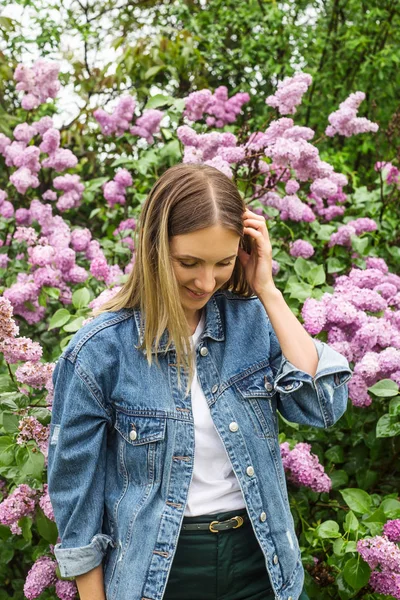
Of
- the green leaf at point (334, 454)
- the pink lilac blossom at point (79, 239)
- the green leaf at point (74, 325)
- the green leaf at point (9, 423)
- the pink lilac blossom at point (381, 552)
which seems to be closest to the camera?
the pink lilac blossom at point (381, 552)

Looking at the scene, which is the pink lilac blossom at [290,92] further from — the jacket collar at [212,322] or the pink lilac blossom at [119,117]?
the jacket collar at [212,322]

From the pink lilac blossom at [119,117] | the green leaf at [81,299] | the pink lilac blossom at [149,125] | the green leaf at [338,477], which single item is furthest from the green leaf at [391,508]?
the pink lilac blossom at [119,117]

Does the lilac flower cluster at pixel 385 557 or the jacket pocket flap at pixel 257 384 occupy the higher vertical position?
the jacket pocket flap at pixel 257 384

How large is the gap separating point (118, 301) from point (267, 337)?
0.38 meters

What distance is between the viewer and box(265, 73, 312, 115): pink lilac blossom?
9.48 feet

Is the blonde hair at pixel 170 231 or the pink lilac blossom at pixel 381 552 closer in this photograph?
the blonde hair at pixel 170 231

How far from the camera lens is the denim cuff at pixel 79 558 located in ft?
5.32

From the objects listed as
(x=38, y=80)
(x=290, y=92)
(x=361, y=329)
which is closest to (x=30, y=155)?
(x=38, y=80)

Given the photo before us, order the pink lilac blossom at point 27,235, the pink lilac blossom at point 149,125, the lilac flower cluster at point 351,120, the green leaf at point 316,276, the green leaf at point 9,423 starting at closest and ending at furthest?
1. the green leaf at point 9,423
2. the green leaf at point 316,276
3. the pink lilac blossom at point 27,235
4. the lilac flower cluster at point 351,120
5. the pink lilac blossom at point 149,125

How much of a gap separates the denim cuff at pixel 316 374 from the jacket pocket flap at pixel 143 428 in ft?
0.98

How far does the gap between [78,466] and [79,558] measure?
21 cm

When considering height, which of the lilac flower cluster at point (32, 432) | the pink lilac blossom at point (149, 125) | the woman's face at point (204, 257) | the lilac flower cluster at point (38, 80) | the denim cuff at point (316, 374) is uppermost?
the lilac flower cluster at point (38, 80)

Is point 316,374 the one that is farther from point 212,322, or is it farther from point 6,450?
point 6,450

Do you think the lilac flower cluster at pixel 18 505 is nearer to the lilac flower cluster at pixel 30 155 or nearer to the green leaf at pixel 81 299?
the green leaf at pixel 81 299
